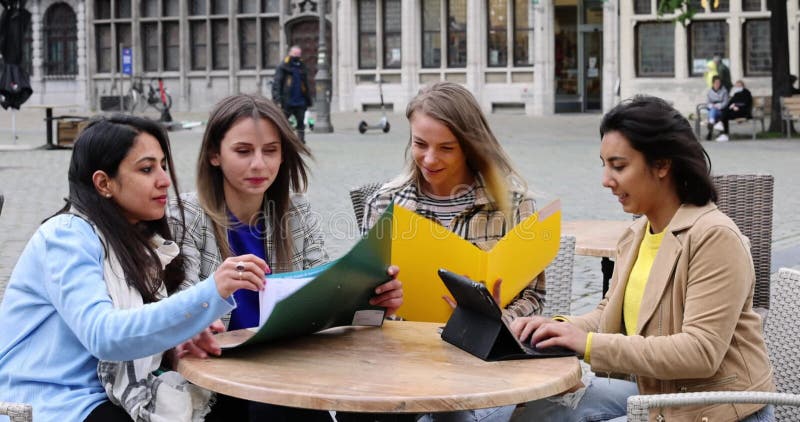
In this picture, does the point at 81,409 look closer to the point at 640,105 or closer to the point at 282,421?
the point at 282,421

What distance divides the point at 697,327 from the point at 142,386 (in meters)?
1.29

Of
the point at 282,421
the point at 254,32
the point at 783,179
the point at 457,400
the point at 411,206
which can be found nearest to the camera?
the point at 457,400

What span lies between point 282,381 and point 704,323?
0.99 metres

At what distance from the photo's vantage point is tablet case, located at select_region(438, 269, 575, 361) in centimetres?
305

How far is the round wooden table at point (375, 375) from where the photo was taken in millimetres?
2650

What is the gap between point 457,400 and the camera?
2.64 metres

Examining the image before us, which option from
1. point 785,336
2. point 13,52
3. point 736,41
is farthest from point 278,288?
point 736,41

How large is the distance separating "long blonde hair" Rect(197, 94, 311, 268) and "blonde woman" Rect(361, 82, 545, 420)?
380 mm

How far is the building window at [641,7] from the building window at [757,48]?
7.92 ft

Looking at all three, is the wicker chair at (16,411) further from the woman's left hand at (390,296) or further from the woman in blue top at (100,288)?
the woman's left hand at (390,296)

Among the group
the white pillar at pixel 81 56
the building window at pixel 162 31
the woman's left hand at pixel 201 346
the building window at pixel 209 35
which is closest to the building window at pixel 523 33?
the building window at pixel 209 35

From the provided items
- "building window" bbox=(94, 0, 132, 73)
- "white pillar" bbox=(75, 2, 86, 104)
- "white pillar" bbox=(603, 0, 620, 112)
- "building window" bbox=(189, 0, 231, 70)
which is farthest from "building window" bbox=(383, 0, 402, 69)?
"white pillar" bbox=(75, 2, 86, 104)

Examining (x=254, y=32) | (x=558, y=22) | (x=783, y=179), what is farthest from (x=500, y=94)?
(x=783, y=179)

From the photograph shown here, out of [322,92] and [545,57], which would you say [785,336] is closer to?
[322,92]
